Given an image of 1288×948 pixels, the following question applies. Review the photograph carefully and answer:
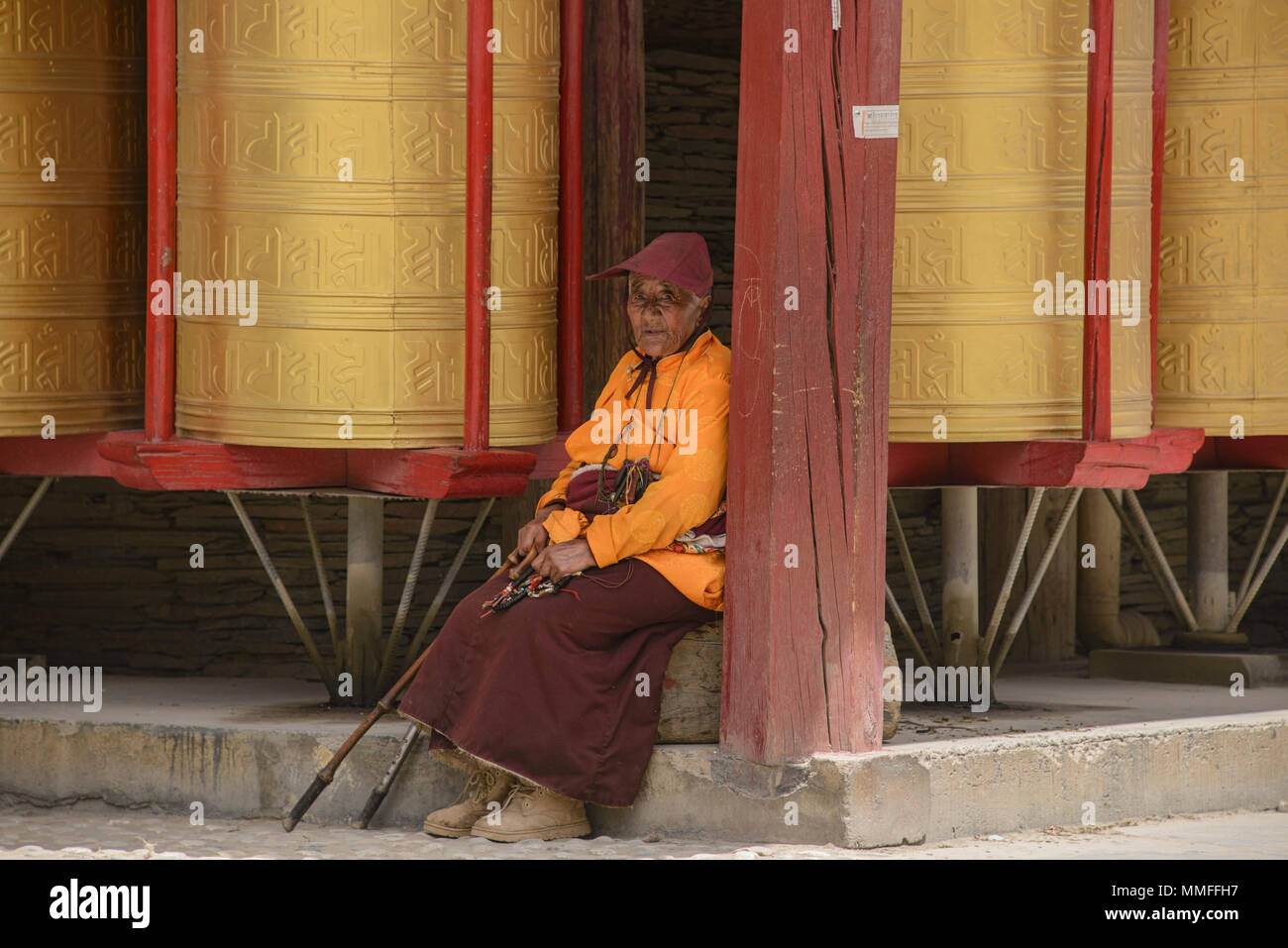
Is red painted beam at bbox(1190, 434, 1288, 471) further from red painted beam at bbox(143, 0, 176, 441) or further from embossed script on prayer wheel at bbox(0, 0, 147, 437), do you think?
embossed script on prayer wheel at bbox(0, 0, 147, 437)

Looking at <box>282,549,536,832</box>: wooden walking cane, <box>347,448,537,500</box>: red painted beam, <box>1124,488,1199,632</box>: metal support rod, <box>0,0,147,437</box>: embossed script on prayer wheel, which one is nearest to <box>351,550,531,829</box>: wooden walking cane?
<box>282,549,536,832</box>: wooden walking cane

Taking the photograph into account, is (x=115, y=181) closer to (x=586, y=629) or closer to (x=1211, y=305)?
(x=586, y=629)

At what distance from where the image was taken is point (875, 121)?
230 inches

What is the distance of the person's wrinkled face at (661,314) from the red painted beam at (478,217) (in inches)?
20.0

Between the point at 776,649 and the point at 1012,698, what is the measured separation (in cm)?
189

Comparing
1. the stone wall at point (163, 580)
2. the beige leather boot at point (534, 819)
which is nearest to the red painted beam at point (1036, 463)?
the beige leather boot at point (534, 819)

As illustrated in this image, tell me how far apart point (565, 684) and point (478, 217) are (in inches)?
59.9

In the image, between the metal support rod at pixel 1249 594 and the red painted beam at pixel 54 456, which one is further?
the metal support rod at pixel 1249 594

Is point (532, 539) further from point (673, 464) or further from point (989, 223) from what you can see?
point (989, 223)

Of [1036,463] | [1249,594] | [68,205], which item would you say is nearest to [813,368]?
[1036,463]

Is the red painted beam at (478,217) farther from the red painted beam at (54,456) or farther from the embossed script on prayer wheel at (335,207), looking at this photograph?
the red painted beam at (54,456)

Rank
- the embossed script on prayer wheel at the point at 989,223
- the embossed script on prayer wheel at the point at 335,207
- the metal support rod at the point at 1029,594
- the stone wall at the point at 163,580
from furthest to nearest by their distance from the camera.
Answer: the stone wall at the point at 163,580, the metal support rod at the point at 1029,594, the embossed script on prayer wheel at the point at 989,223, the embossed script on prayer wheel at the point at 335,207

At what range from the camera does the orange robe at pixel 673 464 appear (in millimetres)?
6062

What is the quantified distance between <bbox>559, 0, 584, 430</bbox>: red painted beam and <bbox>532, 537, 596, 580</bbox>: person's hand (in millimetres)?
970
